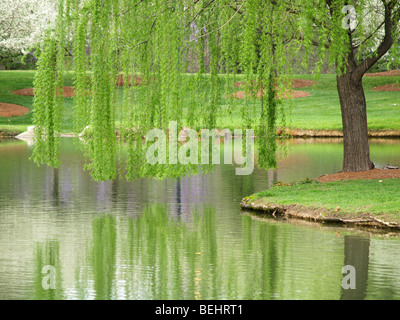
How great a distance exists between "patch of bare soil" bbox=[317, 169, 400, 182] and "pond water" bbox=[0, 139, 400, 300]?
2.19 meters

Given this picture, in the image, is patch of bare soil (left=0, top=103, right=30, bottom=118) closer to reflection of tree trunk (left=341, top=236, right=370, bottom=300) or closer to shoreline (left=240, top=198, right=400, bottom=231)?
shoreline (left=240, top=198, right=400, bottom=231)

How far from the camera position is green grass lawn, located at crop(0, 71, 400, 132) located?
37.5 metres

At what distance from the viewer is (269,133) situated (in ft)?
41.2

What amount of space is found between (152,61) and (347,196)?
17.7 ft

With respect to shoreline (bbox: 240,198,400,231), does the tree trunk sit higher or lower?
higher

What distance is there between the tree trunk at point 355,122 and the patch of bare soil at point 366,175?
42 cm

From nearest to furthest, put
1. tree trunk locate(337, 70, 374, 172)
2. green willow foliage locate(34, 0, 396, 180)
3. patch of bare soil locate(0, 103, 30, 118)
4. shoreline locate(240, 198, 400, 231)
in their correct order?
1. green willow foliage locate(34, 0, 396, 180)
2. shoreline locate(240, 198, 400, 231)
3. tree trunk locate(337, 70, 374, 172)
4. patch of bare soil locate(0, 103, 30, 118)

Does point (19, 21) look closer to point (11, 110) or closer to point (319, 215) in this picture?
point (11, 110)

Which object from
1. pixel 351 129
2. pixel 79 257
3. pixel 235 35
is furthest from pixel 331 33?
pixel 351 129

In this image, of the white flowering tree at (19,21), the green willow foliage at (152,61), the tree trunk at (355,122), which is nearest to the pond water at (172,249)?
the green willow foliage at (152,61)

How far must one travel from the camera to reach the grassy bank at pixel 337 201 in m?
13.5

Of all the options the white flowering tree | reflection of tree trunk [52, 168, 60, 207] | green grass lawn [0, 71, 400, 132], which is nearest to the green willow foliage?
reflection of tree trunk [52, 168, 60, 207]
